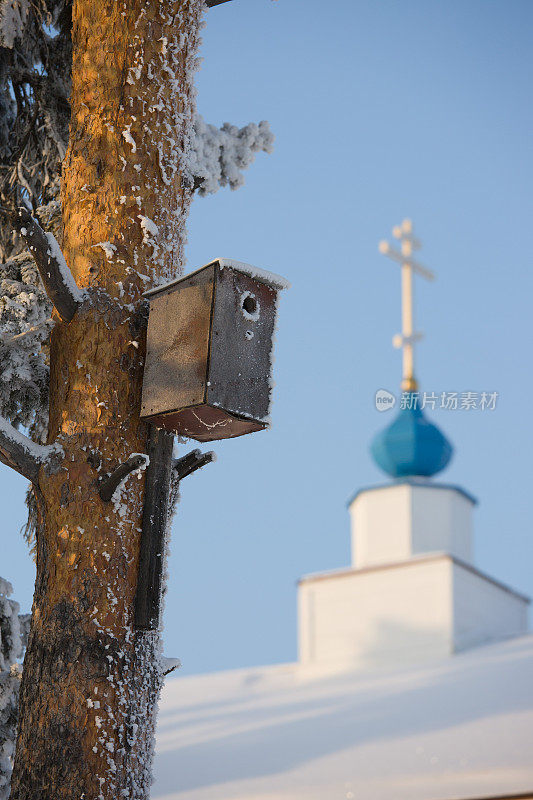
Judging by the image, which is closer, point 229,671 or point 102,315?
point 102,315

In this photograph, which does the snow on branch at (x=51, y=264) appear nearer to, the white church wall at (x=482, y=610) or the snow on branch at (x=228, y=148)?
the snow on branch at (x=228, y=148)

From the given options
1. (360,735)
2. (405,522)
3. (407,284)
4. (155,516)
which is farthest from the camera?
(407,284)

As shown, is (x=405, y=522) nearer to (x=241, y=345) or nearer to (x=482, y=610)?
(x=482, y=610)

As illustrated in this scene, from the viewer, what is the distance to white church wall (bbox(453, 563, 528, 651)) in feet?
57.5

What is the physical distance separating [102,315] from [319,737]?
26.8ft

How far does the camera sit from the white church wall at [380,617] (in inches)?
688

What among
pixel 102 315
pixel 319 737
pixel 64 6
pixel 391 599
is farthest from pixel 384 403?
pixel 102 315

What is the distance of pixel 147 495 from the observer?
3285mm

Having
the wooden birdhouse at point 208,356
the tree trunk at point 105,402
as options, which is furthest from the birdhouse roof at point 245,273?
the tree trunk at point 105,402

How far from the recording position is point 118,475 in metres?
3.15

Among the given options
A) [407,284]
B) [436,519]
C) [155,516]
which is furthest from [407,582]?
[155,516]

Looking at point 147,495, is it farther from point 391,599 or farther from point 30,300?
point 391,599

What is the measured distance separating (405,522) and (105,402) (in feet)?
54.1

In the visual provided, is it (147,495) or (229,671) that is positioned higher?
(229,671)
